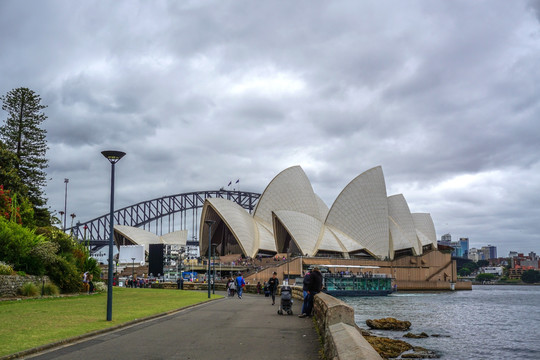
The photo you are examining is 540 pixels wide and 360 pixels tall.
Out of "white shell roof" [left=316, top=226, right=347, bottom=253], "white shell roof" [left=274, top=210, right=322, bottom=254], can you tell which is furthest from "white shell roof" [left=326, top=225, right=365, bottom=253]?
"white shell roof" [left=274, top=210, right=322, bottom=254]

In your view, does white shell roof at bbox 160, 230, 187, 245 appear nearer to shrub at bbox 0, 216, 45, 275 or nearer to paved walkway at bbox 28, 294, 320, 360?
shrub at bbox 0, 216, 45, 275

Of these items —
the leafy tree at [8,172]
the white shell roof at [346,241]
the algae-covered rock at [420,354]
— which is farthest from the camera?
the white shell roof at [346,241]

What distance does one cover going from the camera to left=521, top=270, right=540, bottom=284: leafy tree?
182 m

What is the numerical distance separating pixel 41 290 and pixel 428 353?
1972 centimetres

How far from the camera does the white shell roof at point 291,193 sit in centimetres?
9200

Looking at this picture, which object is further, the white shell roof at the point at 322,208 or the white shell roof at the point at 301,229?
the white shell roof at the point at 322,208

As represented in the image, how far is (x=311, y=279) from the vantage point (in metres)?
17.1

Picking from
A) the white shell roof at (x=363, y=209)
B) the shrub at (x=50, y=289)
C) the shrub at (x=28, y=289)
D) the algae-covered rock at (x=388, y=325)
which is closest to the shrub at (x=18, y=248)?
the shrub at (x=50, y=289)

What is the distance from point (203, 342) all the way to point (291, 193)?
265 feet

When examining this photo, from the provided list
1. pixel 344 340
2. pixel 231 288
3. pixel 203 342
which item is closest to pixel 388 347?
pixel 203 342

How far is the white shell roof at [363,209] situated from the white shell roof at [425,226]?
27664mm

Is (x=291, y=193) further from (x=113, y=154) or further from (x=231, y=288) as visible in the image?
(x=113, y=154)

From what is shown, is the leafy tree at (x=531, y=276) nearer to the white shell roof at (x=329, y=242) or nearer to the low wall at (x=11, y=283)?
the white shell roof at (x=329, y=242)

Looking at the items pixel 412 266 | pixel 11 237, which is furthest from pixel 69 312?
→ pixel 412 266
